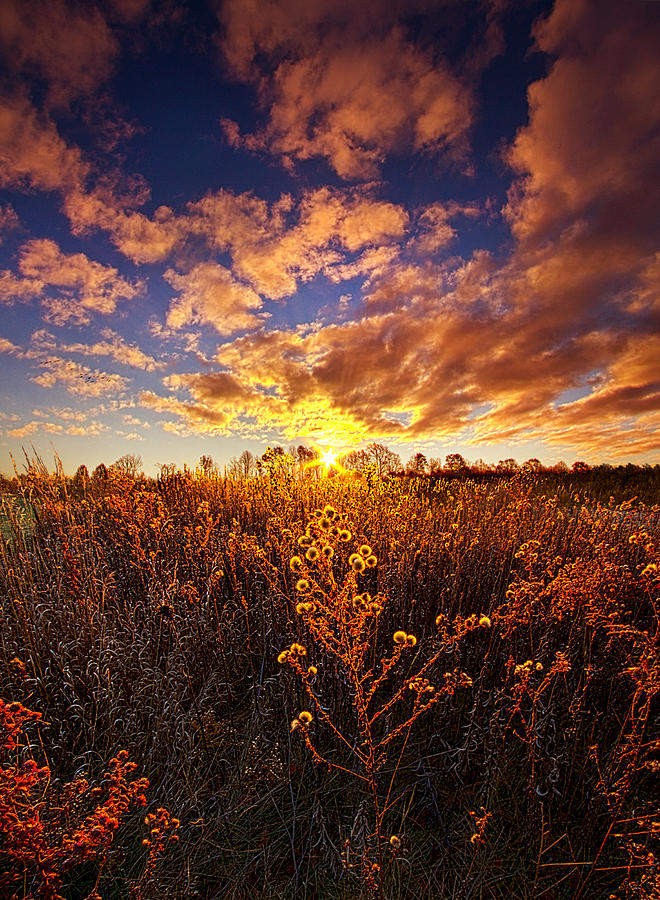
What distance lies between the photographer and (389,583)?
12.7 ft

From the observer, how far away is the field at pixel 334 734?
6.03 feet

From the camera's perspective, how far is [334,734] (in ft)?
8.86

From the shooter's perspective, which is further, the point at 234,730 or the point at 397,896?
the point at 234,730

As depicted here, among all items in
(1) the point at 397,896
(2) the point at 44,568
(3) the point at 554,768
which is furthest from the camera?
(2) the point at 44,568

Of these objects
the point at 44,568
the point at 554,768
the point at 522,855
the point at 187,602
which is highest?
the point at 44,568

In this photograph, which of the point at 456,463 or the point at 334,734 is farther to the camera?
the point at 456,463

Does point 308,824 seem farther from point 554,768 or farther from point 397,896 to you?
point 554,768

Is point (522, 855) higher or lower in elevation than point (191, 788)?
lower

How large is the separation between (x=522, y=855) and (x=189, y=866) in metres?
1.61

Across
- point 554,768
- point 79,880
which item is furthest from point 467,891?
point 79,880

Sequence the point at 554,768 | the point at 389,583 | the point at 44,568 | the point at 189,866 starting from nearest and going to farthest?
the point at 189,866
the point at 554,768
the point at 389,583
the point at 44,568

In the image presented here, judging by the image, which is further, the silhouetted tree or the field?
the silhouetted tree

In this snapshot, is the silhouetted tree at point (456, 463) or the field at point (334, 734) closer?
the field at point (334, 734)

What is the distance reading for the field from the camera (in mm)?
1838
